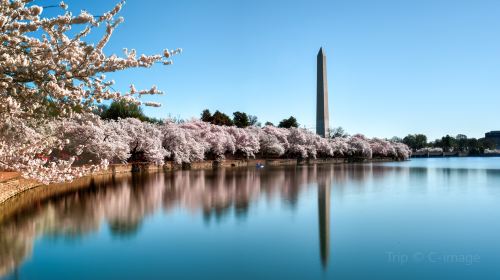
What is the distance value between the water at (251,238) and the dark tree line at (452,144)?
119 meters

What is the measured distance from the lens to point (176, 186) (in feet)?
77.3

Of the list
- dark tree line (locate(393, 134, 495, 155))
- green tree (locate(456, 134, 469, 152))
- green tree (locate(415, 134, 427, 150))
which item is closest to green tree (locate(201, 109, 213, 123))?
dark tree line (locate(393, 134, 495, 155))

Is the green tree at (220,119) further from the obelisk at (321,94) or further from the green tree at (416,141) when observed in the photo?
the green tree at (416,141)

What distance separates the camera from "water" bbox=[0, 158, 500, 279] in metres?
7.94

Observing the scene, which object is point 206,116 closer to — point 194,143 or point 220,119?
point 220,119

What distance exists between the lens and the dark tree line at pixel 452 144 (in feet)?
428

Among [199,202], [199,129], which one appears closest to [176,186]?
[199,202]

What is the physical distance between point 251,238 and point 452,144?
137371 mm

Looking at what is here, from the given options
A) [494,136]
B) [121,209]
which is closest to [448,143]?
[494,136]

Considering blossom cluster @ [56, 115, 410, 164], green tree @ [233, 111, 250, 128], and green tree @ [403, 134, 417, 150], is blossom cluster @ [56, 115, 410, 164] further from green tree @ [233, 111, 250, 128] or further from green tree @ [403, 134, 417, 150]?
green tree @ [403, 134, 417, 150]

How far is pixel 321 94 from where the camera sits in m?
55.7

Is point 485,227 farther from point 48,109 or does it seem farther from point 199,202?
point 48,109

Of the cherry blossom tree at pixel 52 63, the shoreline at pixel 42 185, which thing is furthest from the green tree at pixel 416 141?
the cherry blossom tree at pixel 52 63

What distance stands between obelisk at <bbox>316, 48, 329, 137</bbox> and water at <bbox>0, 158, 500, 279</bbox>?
37391 millimetres
